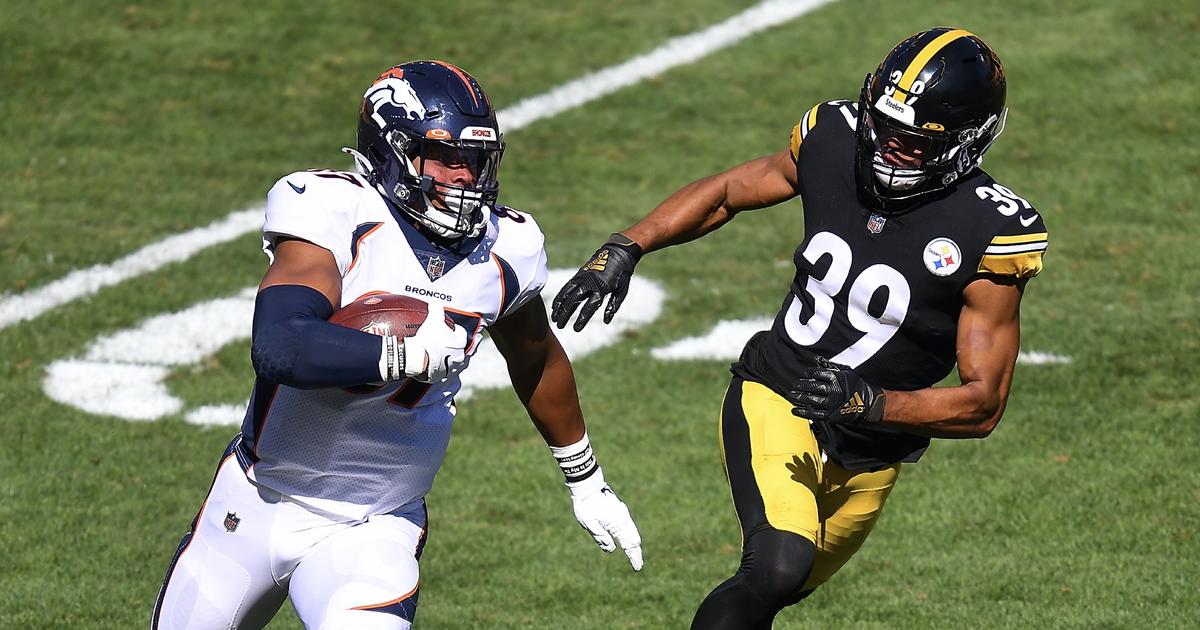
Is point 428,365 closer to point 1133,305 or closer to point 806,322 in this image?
point 806,322

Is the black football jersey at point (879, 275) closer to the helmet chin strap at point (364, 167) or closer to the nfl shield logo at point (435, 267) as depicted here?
the nfl shield logo at point (435, 267)

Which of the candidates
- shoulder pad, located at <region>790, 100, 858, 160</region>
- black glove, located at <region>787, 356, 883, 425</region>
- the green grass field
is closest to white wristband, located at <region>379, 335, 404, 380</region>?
black glove, located at <region>787, 356, 883, 425</region>

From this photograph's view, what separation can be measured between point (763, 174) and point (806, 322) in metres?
0.58

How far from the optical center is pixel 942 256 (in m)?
4.59

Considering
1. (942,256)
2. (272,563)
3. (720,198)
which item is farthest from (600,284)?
(272,563)

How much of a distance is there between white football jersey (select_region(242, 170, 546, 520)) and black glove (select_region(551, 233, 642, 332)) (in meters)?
0.38

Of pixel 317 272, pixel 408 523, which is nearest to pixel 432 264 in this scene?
pixel 317 272

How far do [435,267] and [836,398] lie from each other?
3.76ft

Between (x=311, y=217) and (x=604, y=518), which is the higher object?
(x=311, y=217)

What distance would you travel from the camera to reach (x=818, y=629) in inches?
223

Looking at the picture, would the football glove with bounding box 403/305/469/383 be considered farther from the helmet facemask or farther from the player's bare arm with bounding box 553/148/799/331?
the player's bare arm with bounding box 553/148/799/331

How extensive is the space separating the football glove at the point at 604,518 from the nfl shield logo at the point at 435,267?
1.00m

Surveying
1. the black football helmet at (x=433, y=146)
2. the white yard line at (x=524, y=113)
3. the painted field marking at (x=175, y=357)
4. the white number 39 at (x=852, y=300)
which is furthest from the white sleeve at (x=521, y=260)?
the white yard line at (x=524, y=113)

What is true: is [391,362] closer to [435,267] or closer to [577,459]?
[435,267]
